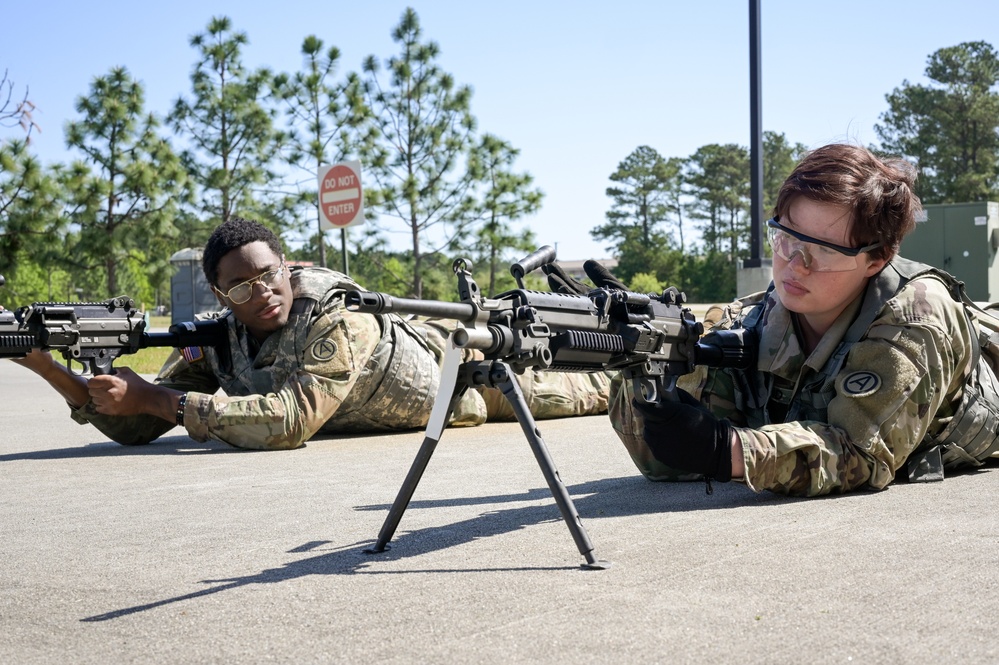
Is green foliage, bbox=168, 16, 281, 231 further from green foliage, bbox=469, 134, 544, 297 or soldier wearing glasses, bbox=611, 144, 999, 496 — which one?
soldier wearing glasses, bbox=611, 144, 999, 496

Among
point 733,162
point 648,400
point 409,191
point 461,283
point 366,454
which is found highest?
point 733,162

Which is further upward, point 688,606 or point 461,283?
point 461,283

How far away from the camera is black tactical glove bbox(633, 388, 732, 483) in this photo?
3.54 m

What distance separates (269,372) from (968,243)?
65.9 ft

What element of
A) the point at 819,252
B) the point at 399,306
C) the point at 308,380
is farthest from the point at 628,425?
the point at 308,380

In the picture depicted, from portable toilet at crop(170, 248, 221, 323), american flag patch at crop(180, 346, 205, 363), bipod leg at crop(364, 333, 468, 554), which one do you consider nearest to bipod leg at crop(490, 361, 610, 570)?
bipod leg at crop(364, 333, 468, 554)

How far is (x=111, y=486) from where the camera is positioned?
5016 mm

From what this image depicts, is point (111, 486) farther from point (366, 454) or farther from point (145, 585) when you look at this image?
point (145, 585)

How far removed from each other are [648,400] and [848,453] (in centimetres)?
88

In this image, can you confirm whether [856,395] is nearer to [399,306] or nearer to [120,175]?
[399,306]

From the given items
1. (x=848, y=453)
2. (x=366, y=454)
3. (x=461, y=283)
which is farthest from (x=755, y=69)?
(x=461, y=283)

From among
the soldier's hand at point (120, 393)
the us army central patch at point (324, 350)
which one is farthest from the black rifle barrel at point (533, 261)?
the soldier's hand at point (120, 393)

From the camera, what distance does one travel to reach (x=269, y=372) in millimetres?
6320

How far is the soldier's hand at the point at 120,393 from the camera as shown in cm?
582
